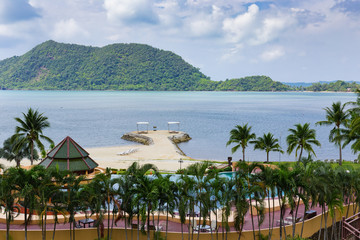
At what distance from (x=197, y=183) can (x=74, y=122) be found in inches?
4977

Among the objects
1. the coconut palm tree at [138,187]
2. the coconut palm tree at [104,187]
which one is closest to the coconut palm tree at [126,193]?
the coconut palm tree at [138,187]

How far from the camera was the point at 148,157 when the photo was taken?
205ft

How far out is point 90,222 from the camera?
944 inches

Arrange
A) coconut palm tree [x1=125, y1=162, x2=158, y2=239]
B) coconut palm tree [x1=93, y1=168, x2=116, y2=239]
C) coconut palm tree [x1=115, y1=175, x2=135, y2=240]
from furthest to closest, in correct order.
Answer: coconut palm tree [x1=115, y1=175, x2=135, y2=240] → coconut palm tree [x1=93, y1=168, x2=116, y2=239] → coconut palm tree [x1=125, y1=162, x2=158, y2=239]

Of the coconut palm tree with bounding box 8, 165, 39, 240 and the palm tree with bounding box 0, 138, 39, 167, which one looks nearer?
the coconut palm tree with bounding box 8, 165, 39, 240

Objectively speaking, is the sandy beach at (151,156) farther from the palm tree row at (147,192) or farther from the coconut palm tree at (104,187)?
the coconut palm tree at (104,187)

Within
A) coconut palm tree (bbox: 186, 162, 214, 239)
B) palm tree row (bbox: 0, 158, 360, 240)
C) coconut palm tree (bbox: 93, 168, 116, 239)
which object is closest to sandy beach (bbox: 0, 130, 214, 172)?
coconut palm tree (bbox: 186, 162, 214, 239)

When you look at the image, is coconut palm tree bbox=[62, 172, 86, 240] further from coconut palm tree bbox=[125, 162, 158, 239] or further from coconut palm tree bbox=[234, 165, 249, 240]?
coconut palm tree bbox=[234, 165, 249, 240]

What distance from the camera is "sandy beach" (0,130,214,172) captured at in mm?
52781

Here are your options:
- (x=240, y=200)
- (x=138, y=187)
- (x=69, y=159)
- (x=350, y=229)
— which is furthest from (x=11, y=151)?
(x=350, y=229)

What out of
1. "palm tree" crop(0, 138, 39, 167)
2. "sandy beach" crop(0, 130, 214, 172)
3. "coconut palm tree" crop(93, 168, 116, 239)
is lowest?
"sandy beach" crop(0, 130, 214, 172)

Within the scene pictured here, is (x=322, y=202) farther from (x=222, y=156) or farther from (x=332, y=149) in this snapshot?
(x=332, y=149)

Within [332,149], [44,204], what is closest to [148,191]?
[44,204]

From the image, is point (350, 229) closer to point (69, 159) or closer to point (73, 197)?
point (73, 197)
